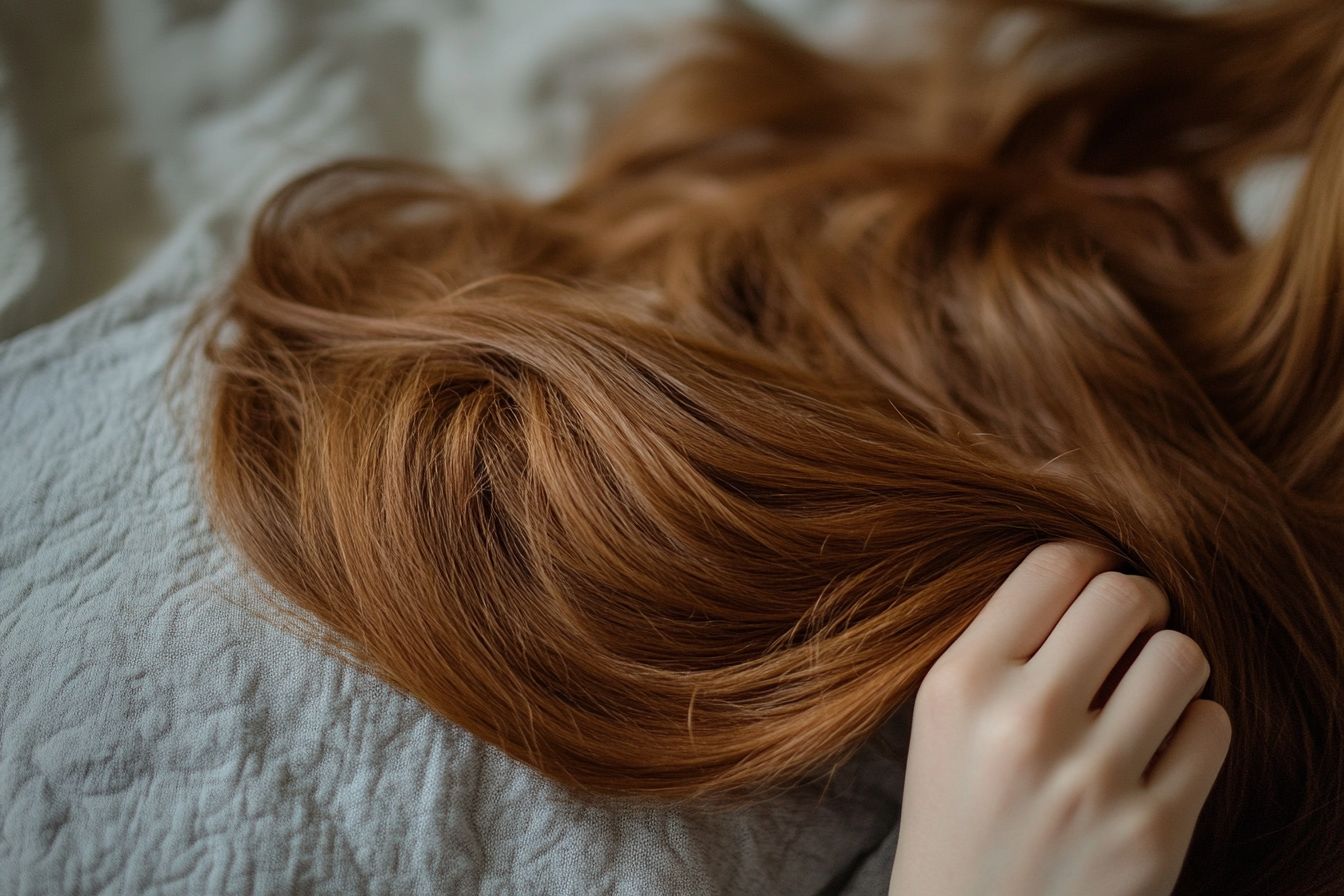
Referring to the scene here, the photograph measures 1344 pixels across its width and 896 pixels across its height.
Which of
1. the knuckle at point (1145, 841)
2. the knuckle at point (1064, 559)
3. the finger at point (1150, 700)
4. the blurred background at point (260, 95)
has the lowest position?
the knuckle at point (1145, 841)

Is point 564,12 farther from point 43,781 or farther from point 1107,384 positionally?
point 43,781

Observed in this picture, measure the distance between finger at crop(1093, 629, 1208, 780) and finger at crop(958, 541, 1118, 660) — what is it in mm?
46

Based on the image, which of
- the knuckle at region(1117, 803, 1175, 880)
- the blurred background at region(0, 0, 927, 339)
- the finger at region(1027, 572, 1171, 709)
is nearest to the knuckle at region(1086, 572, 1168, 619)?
the finger at region(1027, 572, 1171, 709)

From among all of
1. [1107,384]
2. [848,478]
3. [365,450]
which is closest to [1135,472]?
[1107,384]

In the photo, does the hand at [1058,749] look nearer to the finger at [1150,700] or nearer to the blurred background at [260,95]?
the finger at [1150,700]

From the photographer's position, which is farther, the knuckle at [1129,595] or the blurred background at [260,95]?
the blurred background at [260,95]

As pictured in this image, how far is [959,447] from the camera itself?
0.52 meters

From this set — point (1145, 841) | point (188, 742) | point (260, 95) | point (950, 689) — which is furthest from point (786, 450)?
point (260, 95)

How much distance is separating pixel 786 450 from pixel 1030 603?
0.16 meters

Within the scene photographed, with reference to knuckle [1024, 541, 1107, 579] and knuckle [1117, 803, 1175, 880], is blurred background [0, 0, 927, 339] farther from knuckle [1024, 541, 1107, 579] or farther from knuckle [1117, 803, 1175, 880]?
knuckle [1117, 803, 1175, 880]

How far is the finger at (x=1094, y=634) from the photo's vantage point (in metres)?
0.46

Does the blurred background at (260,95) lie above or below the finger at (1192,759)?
above

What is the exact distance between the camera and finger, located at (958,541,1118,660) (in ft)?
1.54

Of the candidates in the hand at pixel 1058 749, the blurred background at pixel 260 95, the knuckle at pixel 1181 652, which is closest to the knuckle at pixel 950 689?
the hand at pixel 1058 749
